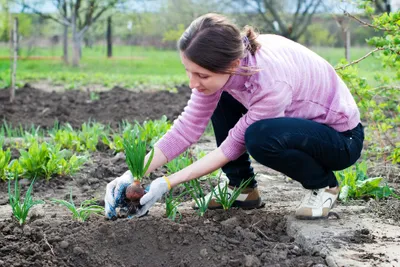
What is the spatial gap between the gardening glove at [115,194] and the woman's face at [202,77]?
557 millimetres

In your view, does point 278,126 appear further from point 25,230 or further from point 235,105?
point 25,230

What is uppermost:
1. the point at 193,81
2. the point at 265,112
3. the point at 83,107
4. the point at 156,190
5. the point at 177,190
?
the point at 193,81

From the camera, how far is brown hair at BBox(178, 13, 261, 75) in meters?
2.60

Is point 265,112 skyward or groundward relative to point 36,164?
skyward

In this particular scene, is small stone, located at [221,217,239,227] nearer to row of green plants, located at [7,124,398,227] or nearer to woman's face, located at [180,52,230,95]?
row of green plants, located at [7,124,398,227]

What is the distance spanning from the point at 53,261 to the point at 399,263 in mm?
1406

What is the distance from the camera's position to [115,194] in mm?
2818

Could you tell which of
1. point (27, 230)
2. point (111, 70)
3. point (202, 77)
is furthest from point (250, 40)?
point (111, 70)

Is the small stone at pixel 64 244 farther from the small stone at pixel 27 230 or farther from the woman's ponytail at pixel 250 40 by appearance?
the woman's ponytail at pixel 250 40

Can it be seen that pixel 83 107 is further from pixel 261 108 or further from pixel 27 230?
pixel 261 108

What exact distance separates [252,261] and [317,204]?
69cm

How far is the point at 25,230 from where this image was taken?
2729 mm

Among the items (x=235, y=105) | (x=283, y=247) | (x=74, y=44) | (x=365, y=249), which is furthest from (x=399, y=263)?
(x=74, y=44)

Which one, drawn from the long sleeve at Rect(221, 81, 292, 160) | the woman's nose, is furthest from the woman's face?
the long sleeve at Rect(221, 81, 292, 160)
